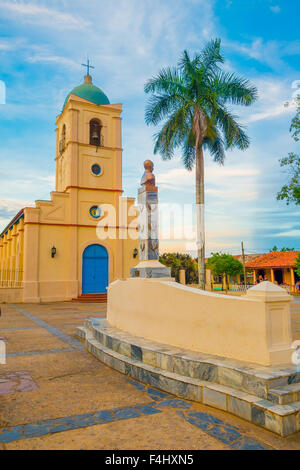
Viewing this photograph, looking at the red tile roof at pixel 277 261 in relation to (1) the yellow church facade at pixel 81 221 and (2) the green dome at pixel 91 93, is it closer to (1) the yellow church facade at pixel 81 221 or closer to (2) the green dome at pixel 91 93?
(1) the yellow church facade at pixel 81 221

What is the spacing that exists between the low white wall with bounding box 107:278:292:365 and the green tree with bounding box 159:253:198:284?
2516 centimetres

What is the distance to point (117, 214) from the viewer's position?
2103 cm

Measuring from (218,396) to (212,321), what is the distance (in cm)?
100

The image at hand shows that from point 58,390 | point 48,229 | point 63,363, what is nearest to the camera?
point 58,390

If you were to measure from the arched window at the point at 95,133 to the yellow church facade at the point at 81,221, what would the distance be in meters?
0.06

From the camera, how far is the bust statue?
22.2ft

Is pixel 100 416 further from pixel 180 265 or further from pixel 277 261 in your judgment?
pixel 277 261

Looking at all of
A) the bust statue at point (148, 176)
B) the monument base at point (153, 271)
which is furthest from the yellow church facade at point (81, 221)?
the monument base at point (153, 271)

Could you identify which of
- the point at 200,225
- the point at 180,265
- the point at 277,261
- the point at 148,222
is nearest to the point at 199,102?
the point at 200,225

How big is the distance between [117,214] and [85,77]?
10839mm

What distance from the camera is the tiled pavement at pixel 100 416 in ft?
9.40

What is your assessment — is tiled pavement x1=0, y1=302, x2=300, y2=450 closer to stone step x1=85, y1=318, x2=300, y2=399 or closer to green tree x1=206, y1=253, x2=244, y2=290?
stone step x1=85, y1=318, x2=300, y2=399
